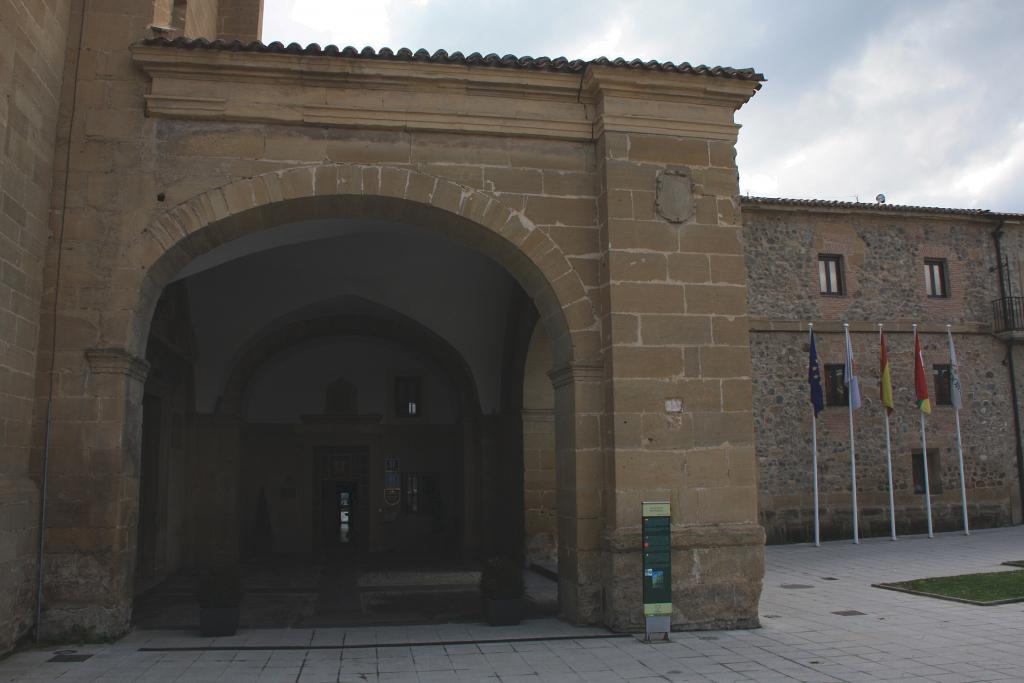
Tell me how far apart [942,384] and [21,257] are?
1838cm

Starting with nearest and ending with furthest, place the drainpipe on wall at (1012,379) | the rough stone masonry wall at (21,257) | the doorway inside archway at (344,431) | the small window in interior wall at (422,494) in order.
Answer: the rough stone masonry wall at (21,257) → the doorway inside archway at (344,431) → the small window in interior wall at (422,494) → the drainpipe on wall at (1012,379)

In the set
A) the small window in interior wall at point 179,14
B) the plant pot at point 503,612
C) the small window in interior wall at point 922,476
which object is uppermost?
the small window in interior wall at point 179,14

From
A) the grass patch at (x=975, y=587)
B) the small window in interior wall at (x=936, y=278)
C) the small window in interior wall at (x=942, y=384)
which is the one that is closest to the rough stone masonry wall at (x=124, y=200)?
the grass patch at (x=975, y=587)

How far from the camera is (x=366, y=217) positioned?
837cm

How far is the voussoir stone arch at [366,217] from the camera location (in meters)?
7.48

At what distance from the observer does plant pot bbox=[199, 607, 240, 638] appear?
24.2 feet

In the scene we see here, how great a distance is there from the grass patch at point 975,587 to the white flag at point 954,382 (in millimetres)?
7002

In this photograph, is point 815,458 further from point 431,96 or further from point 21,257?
point 21,257

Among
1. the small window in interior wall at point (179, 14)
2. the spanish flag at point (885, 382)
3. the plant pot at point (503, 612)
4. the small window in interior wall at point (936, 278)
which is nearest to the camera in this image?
the plant pot at point (503, 612)

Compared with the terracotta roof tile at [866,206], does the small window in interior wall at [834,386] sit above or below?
below

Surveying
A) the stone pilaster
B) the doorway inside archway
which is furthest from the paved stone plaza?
the doorway inside archway

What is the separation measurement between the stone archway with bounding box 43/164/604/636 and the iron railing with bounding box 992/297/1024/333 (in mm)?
15036

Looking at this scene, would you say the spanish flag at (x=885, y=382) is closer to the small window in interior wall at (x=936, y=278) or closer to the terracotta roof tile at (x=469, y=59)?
the small window in interior wall at (x=936, y=278)

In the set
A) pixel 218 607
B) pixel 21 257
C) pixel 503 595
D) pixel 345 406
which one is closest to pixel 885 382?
pixel 345 406
